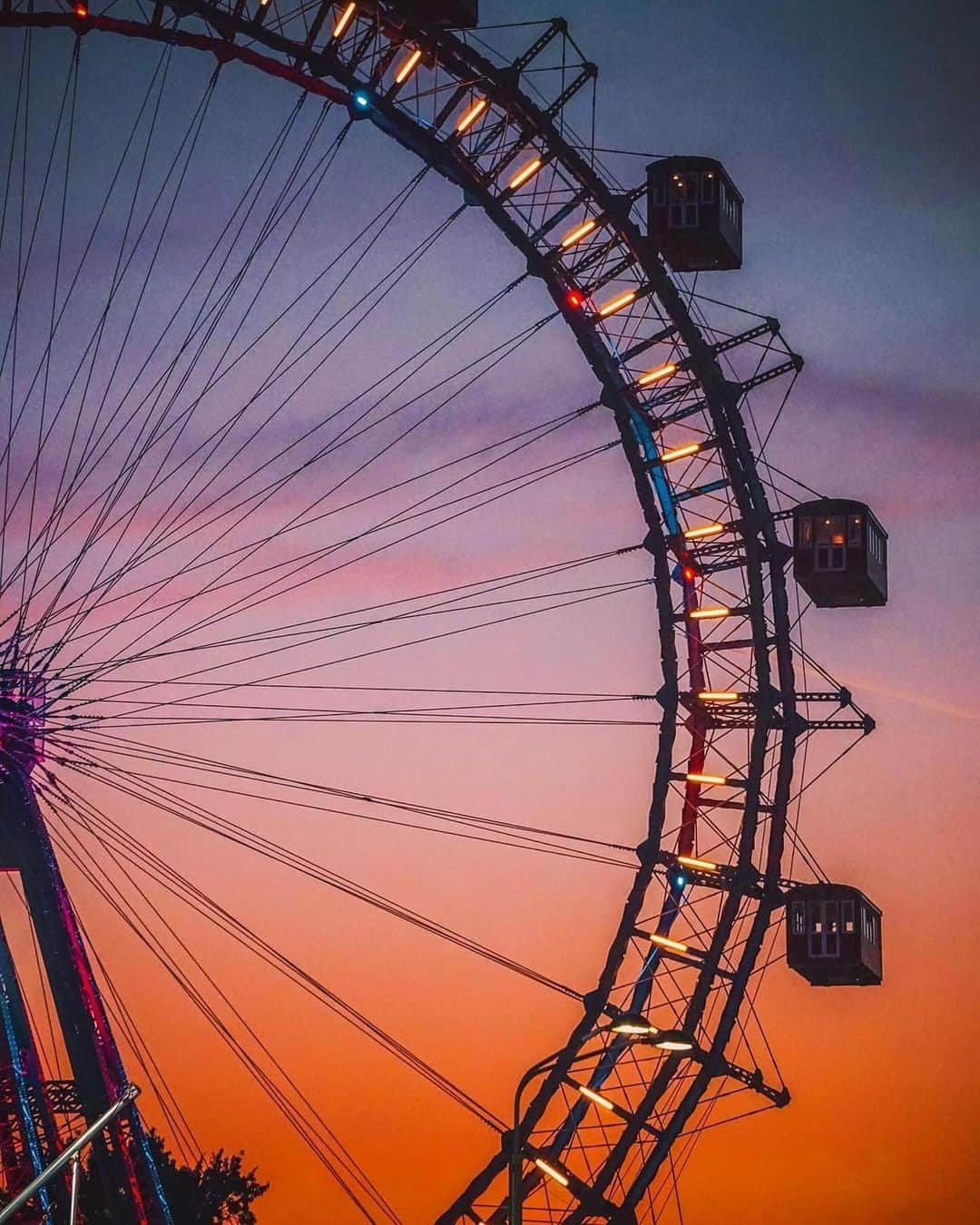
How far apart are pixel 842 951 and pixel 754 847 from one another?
2.19m

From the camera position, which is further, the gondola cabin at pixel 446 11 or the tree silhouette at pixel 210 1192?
the tree silhouette at pixel 210 1192

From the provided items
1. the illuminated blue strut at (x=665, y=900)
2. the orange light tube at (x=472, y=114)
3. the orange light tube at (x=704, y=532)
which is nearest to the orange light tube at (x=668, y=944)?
the illuminated blue strut at (x=665, y=900)

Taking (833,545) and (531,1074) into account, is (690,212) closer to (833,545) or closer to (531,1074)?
(833,545)

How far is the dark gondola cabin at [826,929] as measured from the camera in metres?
28.4

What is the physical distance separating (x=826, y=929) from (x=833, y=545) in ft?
18.4

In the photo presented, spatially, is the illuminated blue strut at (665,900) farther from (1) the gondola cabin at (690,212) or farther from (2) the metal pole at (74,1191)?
(2) the metal pole at (74,1191)

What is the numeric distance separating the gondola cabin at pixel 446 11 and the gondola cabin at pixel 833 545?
854 centimetres

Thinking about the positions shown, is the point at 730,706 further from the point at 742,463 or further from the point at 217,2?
the point at 217,2

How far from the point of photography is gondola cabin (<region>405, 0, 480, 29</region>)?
26.1 metres

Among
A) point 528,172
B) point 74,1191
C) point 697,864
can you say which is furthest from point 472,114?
point 74,1191

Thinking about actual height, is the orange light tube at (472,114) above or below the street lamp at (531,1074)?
above

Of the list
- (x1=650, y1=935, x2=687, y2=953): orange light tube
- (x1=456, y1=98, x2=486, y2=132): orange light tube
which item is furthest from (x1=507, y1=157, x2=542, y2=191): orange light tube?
(x1=650, y1=935, x2=687, y2=953): orange light tube

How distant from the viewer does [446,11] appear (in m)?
26.2

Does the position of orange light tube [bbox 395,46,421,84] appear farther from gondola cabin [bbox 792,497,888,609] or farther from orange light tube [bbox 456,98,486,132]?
gondola cabin [bbox 792,497,888,609]
